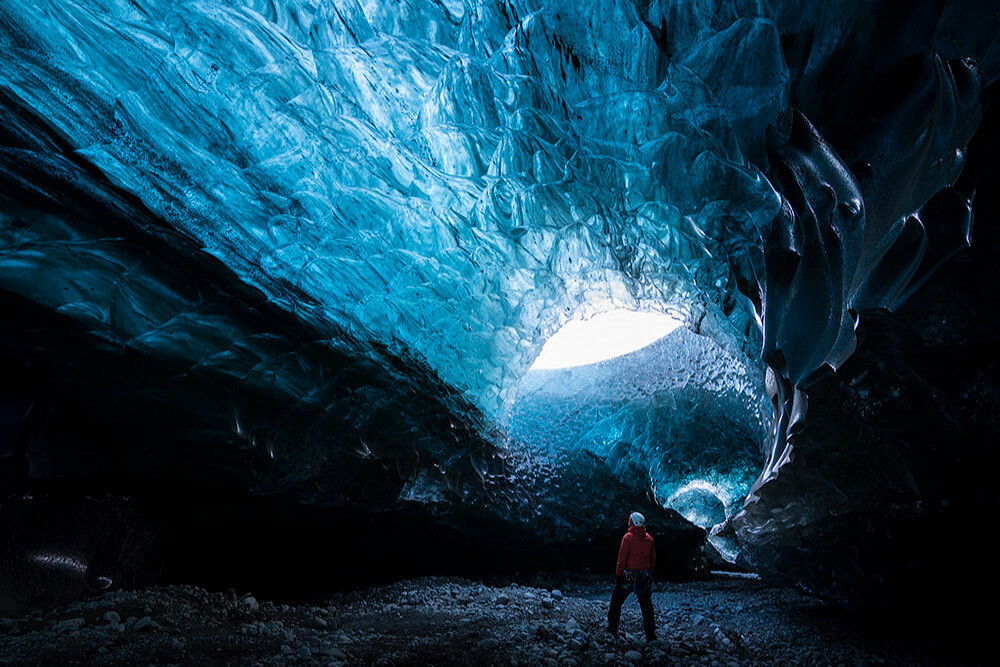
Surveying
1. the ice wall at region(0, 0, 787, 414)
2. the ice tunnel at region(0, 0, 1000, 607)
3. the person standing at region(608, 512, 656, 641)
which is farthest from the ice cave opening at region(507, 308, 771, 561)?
the ice wall at region(0, 0, 787, 414)

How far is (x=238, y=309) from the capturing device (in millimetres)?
3934

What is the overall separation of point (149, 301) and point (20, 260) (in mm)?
729

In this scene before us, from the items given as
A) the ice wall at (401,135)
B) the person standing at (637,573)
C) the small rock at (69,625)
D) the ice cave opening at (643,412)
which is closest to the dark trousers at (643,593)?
the person standing at (637,573)

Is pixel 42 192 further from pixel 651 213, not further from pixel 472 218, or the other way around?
pixel 651 213

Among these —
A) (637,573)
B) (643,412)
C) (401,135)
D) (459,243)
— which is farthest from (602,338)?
(401,135)

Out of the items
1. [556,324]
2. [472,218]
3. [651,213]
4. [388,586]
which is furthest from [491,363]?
[388,586]

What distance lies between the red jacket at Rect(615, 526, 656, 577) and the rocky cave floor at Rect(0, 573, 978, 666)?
637mm

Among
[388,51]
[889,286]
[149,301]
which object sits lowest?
[889,286]

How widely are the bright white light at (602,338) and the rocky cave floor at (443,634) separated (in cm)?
379

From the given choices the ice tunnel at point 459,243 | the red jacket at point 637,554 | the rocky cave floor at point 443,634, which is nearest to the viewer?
the ice tunnel at point 459,243

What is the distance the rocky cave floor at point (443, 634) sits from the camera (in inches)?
133

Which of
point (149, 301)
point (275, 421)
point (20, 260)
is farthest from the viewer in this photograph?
point (275, 421)

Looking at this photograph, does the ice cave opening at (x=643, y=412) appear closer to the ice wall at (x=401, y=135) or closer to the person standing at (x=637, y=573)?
the person standing at (x=637, y=573)

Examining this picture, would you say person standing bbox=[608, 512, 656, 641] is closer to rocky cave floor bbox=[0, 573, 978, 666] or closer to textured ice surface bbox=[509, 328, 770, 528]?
rocky cave floor bbox=[0, 573, 978, 666]
